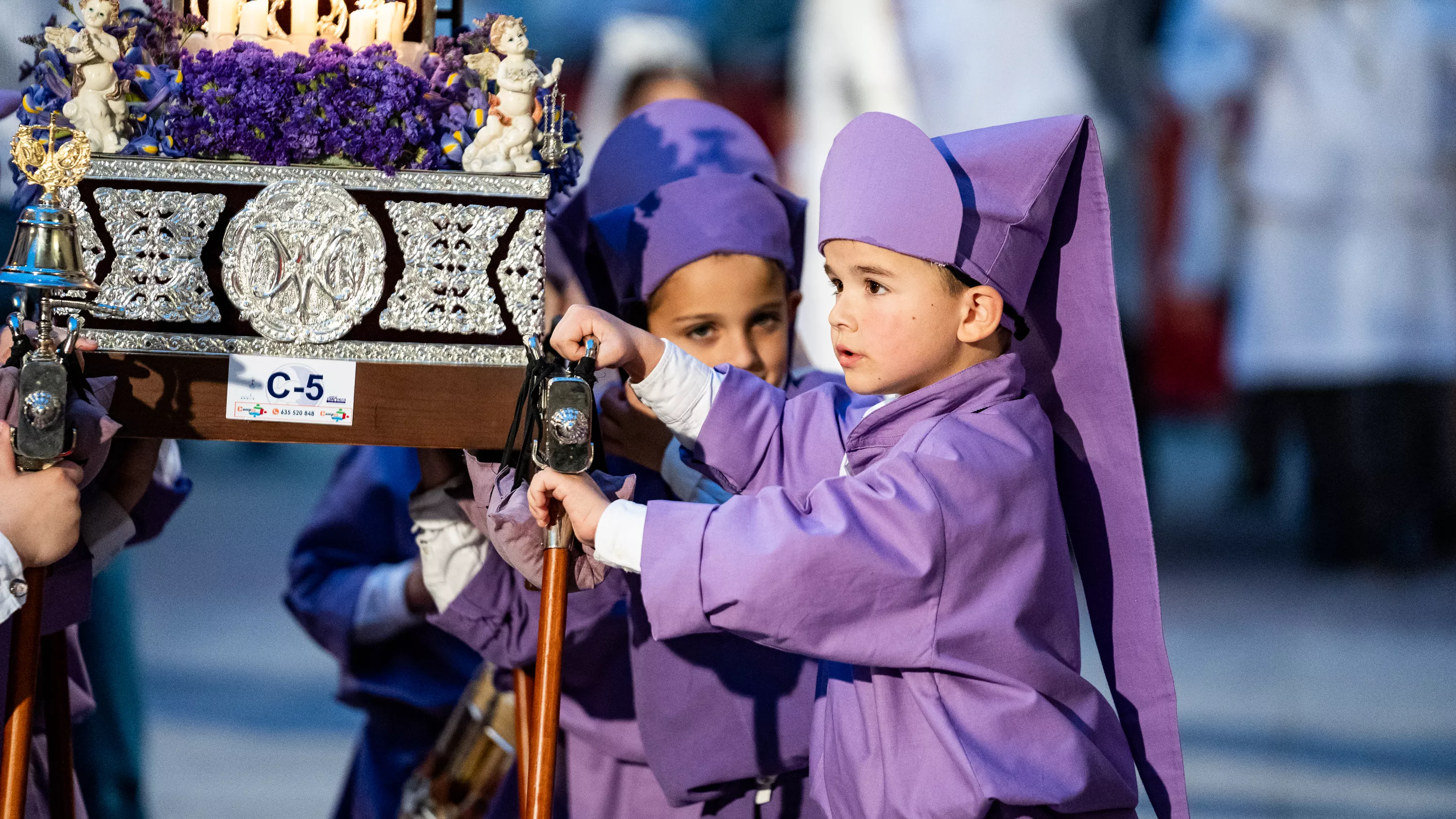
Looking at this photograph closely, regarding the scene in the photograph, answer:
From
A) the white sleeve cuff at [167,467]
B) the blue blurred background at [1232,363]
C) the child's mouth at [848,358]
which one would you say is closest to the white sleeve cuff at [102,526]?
the white sleeve cuff at [167,467]

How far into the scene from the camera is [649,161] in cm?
221

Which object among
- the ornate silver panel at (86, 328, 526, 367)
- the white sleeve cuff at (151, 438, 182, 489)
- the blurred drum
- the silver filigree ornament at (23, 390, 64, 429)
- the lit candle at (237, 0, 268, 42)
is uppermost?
the lit candle at (237, 0, 268, 42)

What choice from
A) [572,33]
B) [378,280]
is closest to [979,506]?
[378,280]

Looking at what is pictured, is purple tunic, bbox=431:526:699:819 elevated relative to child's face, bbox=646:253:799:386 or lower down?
lower down

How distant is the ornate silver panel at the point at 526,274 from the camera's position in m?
1.69

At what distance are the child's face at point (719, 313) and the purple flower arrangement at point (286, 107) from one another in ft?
1.48

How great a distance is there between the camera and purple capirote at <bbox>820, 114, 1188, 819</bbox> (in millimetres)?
1717

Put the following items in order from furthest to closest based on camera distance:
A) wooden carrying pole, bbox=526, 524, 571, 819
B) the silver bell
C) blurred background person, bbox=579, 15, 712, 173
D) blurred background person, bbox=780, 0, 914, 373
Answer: blurred background person, bbox=780, 0, 914, 373
blurred background person, bbox=579, 15, 712, 173
wooden carrying pole, bbox=526, 524, 571, 819
the silver bell

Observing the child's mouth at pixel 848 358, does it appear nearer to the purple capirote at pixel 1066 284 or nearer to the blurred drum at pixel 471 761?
the purple capirote at pixel 1066 284

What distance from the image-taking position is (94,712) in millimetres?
2584

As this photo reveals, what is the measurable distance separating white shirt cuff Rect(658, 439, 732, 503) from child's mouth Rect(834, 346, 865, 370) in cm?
33

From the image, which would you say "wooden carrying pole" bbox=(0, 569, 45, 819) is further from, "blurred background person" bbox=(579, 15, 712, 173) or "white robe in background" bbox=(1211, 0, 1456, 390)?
"white robe in background" bbox=(1211, 0, 1456, 390)

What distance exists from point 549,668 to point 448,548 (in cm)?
50

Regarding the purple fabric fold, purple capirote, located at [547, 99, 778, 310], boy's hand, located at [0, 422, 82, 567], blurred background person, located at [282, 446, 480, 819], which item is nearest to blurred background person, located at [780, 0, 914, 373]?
blurred background person, located at [282, 446, 480, 819]
